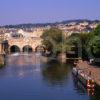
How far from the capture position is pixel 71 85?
3778cm

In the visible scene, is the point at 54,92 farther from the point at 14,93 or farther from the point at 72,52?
the point at 72,52

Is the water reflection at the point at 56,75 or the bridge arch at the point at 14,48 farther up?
the bridge arch at the point at 14,48

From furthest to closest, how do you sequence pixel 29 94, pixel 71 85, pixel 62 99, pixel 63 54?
pixel 63 54, pixel 71 85, pixel 29 94, pixel 62 99

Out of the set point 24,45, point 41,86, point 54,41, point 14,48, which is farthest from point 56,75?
point 14,48

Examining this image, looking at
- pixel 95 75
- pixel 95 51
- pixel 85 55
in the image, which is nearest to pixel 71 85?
pixel 95 75

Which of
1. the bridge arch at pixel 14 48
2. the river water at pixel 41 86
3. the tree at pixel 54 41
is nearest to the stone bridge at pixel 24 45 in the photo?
the bridge arch at pixel 14 48

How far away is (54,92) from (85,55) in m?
33.4

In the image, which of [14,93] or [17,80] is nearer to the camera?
[14,93]

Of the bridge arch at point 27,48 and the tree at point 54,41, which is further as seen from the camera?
the bridge arch at point 27,48

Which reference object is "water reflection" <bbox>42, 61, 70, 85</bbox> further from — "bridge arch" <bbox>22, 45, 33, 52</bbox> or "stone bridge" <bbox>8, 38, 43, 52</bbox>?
"bridge arch" <bbox>22, 45, 33, 52</bbox>

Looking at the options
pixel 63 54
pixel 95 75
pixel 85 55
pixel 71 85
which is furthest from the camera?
pixel 63 54

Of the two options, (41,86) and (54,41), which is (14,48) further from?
(41,86)

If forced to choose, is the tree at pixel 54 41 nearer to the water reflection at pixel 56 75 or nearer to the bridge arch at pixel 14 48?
the bridge arch at pixel 14 48

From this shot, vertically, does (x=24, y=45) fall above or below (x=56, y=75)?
above
